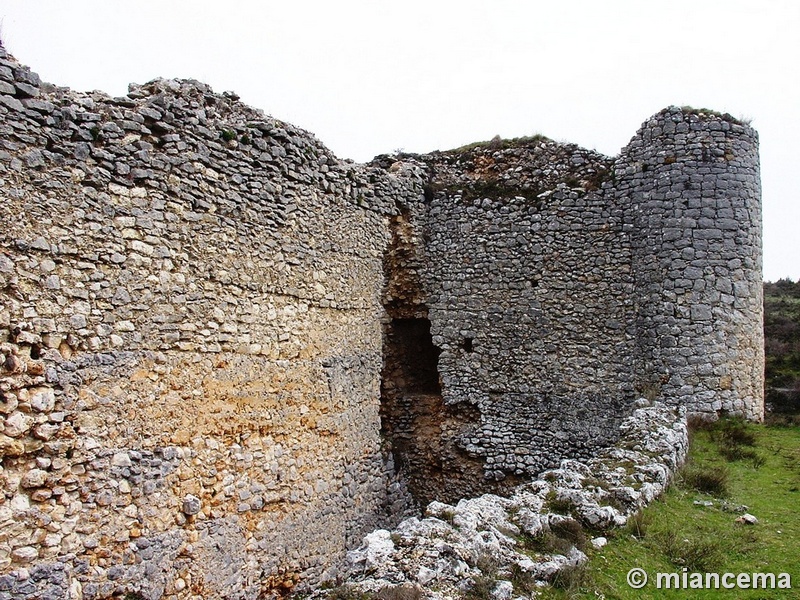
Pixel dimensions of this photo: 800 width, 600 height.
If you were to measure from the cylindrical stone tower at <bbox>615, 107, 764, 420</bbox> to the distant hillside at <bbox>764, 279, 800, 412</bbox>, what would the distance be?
135 inches

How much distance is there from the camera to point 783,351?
16.9 metres

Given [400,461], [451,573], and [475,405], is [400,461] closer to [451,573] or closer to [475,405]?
[475,405]

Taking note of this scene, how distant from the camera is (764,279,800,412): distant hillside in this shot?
13.3m

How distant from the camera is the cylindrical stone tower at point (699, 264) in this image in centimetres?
1000

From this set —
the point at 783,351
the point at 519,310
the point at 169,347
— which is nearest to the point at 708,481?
the point at 519,310

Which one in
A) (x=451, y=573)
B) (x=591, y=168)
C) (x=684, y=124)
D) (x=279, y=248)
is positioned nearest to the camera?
(x=451, y=573)

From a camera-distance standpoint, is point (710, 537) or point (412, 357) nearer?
point (710, 537)

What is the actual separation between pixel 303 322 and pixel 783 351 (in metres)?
14.1

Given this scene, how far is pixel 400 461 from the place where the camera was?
11.3 metres

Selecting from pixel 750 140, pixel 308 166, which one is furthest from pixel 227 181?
pixel 750 140

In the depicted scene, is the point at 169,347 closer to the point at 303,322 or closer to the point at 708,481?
the point at 303,322

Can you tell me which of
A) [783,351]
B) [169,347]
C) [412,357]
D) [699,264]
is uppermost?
[699,264]

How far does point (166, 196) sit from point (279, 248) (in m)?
1.79

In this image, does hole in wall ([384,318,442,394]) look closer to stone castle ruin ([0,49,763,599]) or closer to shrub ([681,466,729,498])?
stone castle ruin ([0,49,763,599])
